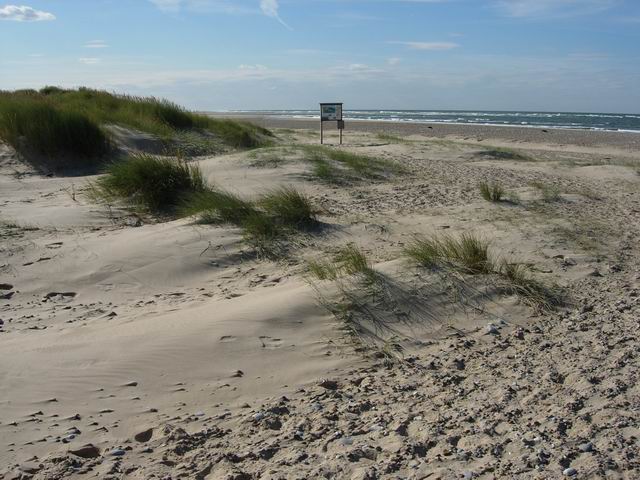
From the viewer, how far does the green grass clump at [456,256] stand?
16.9 feet

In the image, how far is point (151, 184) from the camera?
25.8ft

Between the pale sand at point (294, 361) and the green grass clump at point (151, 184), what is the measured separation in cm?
75

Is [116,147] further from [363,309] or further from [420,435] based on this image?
[420,435]

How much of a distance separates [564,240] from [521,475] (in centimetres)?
430

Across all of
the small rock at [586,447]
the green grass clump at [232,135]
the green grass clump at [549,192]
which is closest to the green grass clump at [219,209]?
the small rock at [586,447]

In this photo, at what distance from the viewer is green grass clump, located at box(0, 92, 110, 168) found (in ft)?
36.5

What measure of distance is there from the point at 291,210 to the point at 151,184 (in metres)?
2.15

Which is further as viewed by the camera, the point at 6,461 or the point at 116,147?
the point at 116,147

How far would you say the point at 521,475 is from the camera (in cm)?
266

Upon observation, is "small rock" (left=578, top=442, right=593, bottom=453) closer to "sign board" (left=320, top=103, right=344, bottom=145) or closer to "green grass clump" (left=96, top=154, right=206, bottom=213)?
"green grass clump" (left=96, top=154, right=206, bottom=213)

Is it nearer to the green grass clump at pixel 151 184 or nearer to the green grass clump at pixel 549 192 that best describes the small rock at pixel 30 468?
the green grass clump at pixel 151 184

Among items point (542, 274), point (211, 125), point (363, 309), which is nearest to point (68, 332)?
point (363, 309)

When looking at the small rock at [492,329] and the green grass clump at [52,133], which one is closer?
the small rock at [492,329]

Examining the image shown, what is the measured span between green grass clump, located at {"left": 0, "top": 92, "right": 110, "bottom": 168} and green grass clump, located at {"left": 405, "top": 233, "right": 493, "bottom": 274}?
8.15m
